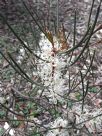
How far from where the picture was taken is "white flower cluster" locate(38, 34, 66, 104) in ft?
3.67

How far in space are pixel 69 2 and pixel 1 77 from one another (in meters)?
1.91

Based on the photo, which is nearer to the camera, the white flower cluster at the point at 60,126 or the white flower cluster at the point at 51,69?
the white flower cluster at the point at 51,69

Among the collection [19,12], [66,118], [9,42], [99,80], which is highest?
[19,12]

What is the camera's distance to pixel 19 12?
13.5 ft

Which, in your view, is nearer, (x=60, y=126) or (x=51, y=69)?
(x=51, y=69)

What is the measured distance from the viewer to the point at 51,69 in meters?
1.17

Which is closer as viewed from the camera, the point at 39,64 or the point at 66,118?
the point at 39,64

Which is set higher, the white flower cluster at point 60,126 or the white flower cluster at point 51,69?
the white flower cluster at point 51,69

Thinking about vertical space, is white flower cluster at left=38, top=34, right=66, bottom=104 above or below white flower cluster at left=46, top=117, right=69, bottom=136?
above

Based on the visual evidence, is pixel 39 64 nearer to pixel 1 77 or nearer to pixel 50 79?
pixel 50 79

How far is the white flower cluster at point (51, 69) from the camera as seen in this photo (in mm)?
1120

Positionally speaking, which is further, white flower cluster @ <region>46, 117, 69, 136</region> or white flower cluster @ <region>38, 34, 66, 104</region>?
white flower cluster @ <region>46, 117, 69, 136</region>

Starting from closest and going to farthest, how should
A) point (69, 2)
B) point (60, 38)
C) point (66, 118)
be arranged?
point (60, 38) → point (66, 118) → point (69, 2)

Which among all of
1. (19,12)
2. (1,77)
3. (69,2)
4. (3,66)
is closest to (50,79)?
(1,77)
